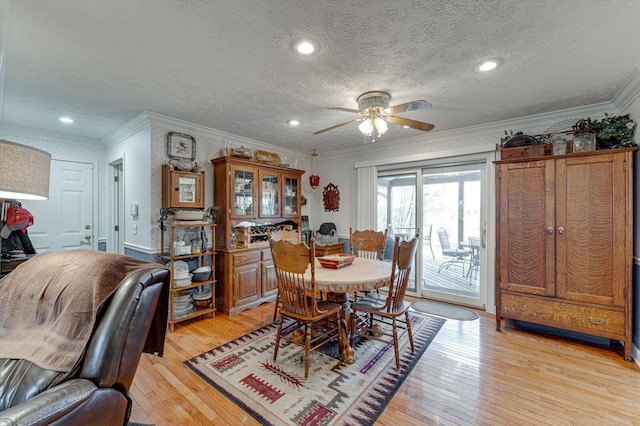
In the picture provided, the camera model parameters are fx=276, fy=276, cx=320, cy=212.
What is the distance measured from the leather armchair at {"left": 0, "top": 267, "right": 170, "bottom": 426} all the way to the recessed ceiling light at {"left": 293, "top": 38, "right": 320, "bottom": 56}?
65.3 inches

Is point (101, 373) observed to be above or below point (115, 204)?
below

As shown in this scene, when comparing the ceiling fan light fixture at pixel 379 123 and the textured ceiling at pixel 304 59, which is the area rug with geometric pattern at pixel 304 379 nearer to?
the ceiling fan light fixture at pixel 379 123

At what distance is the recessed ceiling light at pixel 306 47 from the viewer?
183 cm

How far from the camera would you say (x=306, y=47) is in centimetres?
190

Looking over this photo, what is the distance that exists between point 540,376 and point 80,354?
121 inches

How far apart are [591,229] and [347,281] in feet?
8.06

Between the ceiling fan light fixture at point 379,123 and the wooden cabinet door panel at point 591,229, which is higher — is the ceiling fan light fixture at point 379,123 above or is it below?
above

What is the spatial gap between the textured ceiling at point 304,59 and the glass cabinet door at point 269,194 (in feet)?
3.70

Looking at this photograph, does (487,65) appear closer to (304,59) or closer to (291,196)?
(304,59)

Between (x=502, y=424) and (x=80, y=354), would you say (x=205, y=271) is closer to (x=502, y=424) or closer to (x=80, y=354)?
(x=80, y=354)

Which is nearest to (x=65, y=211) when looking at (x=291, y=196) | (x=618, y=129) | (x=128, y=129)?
(x=128, y=129)

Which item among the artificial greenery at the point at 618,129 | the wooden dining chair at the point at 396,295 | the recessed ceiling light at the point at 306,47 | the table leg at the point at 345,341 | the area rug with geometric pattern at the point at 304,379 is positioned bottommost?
the area rug with geometric pattern at the point at 304,379

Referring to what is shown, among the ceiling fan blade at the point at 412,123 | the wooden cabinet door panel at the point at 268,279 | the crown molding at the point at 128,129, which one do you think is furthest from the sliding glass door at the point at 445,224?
the crown molding at the point at 128,129

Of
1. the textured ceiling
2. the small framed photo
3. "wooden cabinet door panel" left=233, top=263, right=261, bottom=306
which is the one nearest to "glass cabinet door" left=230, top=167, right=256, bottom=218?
the small framed photo
